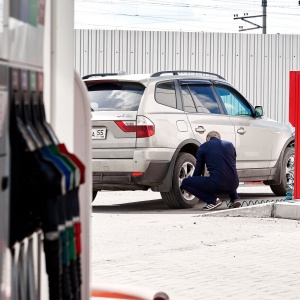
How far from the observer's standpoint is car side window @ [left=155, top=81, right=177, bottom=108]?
14.3 m

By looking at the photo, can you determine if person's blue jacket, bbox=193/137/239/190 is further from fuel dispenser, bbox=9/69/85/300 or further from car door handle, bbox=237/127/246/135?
fuel dispenser, bbox=9/69/85/300

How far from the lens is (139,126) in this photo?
13.7 m

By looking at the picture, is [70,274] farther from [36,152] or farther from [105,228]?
[105,228]

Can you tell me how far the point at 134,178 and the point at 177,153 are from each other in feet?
2.89

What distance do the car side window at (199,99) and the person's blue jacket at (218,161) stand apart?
0.92m

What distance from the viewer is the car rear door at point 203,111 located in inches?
580

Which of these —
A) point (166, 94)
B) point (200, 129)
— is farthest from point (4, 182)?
point (200, 129)

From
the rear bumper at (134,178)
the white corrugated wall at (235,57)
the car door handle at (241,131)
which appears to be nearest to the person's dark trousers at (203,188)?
the rear bumper at (134,178)

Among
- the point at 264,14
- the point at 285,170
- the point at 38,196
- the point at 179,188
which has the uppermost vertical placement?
the point at 264,14

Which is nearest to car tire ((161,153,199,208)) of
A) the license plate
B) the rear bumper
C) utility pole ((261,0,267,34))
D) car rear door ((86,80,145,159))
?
the rear bumper

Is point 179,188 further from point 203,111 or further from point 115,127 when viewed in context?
point 203,111

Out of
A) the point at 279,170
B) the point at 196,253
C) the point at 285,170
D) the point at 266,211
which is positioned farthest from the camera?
the point at 285,170

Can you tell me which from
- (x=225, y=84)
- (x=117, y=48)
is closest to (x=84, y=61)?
(x=117, y=48)

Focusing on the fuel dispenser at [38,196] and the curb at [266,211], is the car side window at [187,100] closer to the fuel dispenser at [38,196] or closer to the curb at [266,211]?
the curb at [266,211]
